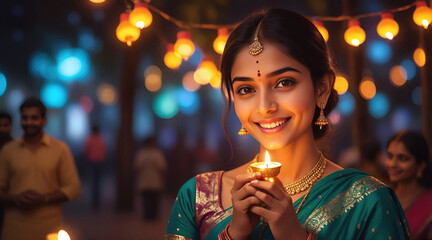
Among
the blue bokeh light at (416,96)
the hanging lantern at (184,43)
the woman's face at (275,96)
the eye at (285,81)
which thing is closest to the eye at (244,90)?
the woman's face at (275,96)

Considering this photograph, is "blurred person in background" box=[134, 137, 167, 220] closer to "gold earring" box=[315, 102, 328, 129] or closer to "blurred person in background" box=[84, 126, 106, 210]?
"blurred person in background" box=[84, 126, 106, 210]

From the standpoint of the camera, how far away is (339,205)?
203 centimetres

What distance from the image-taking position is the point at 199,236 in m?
2.21

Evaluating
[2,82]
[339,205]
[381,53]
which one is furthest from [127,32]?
[2,82]

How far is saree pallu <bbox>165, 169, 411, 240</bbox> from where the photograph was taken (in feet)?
6.40

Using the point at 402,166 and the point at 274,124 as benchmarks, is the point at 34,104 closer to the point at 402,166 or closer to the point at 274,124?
the point at 274,124

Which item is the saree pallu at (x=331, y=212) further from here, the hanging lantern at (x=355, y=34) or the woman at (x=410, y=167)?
the hanging lantern at (x=355, y=34)

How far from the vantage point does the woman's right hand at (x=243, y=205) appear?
1727 millimetres

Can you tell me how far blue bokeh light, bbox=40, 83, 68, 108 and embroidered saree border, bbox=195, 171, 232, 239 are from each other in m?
22.6

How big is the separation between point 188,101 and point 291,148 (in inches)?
892

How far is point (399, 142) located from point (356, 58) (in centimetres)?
389

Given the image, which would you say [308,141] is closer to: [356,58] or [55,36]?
[356,58]

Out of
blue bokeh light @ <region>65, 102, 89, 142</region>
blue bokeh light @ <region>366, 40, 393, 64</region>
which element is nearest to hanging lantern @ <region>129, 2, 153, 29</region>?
blue bokeh light @ <region>366, 40, 393, 64</region>

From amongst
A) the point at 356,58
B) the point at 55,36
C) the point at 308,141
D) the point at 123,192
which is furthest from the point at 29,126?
the point at 55,36
